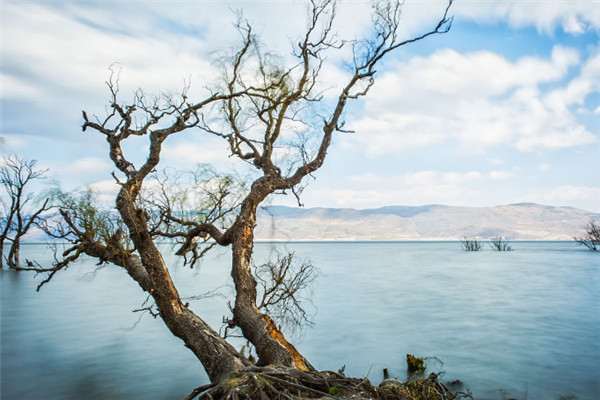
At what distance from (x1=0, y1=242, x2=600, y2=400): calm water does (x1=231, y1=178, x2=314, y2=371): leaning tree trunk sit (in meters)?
1.91

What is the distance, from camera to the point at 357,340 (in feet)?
38.3

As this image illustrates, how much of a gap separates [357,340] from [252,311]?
650 cm

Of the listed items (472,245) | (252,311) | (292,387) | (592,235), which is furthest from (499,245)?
(292,387)

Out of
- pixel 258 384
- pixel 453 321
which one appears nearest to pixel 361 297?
pixel 453 321

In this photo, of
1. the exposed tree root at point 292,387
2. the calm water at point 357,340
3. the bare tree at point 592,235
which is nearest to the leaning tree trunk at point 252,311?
the exposed tree root at point 292,387

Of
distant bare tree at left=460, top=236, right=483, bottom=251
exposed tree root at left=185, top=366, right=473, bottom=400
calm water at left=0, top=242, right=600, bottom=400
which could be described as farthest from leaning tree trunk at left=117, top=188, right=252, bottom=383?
distant bare tree at left=460, top=236, right=483, bottom=251

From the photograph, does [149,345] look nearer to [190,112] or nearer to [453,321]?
[190,112]

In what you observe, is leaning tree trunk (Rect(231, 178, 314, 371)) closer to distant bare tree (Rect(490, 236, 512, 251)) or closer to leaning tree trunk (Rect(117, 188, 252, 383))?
leaning tree trunk (Rect(117, 188, 252, 383))

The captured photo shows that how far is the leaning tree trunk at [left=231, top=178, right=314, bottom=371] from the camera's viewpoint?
5484mm

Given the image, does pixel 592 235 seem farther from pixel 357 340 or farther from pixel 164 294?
pixel 164 294

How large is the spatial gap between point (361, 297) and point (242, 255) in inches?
565

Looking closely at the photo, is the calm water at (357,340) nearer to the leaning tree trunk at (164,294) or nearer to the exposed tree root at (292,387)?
the leaning tree trunk at (164,294)

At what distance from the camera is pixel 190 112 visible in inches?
278

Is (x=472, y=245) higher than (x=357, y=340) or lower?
higher
